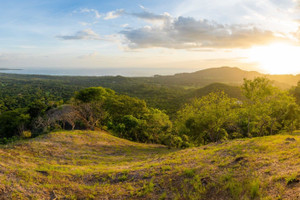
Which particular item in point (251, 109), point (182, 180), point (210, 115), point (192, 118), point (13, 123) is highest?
point (251, 109)

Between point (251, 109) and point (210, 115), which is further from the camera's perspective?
point (210, 115)

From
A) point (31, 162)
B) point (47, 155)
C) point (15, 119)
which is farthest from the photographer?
point (15, 119)

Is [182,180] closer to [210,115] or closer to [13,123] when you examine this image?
[210,115]

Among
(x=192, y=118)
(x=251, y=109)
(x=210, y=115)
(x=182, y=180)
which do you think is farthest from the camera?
(x=192, y=118)

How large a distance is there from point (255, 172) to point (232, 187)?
5.92 feet

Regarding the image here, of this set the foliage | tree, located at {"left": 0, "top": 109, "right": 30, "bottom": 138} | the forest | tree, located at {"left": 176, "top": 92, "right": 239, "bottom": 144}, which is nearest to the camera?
the foliage

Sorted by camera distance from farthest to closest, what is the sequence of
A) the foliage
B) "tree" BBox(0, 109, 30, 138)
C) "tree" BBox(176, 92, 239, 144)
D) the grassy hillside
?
"tree" BBox(0, 109, 30, 138) < "tree" BBox(176, 92, 239, 144) < the foliage < the grassy hillside

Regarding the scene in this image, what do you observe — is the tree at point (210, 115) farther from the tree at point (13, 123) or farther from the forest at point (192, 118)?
the tree at point (13, 123)

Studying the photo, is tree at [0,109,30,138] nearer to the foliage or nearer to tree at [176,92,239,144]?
tree at [176,92,239,144]

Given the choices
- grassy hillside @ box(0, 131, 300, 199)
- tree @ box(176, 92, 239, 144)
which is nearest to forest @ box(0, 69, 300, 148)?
tree @ box(176, 92, 239, 144)

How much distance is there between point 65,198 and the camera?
336 inches

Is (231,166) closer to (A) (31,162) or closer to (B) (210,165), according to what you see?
(B) (210,165)

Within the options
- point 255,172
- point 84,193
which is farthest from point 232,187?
point 84,193

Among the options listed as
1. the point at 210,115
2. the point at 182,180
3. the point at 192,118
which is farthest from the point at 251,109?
the point at 182,180
